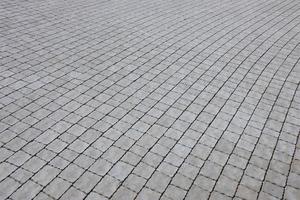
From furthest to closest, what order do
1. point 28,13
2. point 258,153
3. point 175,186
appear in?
1. point 28,13
2. point 258,153
3. point 175,186

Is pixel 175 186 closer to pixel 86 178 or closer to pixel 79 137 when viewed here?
pixel 86 178

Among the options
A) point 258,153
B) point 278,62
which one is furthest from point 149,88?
point 278,62

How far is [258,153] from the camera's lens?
5750 mm

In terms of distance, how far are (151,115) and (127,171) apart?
63.2 inches

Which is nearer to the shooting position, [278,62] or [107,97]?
[107,97]

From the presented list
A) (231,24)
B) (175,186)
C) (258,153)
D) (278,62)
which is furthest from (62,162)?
(231,24)

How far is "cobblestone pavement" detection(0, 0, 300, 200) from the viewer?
5.09m

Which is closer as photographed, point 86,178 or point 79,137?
point 86,178

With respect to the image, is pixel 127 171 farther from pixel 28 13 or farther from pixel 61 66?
pixel 28 13

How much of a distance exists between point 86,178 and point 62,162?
55cm

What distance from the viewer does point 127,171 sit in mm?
5234

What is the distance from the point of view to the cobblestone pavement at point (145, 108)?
5.09 meters

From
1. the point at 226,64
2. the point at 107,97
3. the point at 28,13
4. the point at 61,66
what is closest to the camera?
the point at 107,97

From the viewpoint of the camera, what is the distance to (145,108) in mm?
6754
